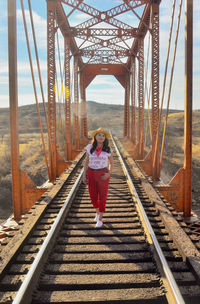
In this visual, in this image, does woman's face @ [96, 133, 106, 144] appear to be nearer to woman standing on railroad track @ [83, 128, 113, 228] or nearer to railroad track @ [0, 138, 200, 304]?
woman standing on railroad track @ [83, 128, 113, 228]

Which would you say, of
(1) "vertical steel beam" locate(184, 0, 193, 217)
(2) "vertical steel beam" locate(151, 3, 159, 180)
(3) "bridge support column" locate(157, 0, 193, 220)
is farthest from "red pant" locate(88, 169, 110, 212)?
(2) "vertical steel beam" locate(151, 3, 159, 180)

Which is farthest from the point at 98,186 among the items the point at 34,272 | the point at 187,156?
the point at 187,156

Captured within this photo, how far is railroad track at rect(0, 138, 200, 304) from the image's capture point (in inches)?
97.1

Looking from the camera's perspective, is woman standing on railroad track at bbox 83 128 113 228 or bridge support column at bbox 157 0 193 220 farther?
bridge support column at bbox 157 0 193 220

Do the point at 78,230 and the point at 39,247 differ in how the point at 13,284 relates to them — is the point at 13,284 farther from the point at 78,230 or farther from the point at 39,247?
the point at 78,230

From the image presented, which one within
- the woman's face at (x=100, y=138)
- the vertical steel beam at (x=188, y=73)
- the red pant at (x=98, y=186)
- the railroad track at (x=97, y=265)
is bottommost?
the railroad track at (x=97, y=265)

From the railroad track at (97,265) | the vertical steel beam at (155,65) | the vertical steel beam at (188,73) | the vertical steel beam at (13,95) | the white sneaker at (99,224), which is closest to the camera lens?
the railroad track at (97,265)

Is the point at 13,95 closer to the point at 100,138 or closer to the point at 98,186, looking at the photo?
the point at 100,138

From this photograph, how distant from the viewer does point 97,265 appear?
2990mm

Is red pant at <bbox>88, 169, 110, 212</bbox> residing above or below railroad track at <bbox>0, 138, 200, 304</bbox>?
above

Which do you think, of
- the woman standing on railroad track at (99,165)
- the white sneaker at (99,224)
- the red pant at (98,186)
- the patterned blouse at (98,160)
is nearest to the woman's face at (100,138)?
the woman standing on railroad track at (99,165)

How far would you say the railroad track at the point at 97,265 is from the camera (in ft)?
8.09

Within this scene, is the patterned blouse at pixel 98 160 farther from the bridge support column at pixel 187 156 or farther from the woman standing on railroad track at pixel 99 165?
the bridge support column at pixel 187 156

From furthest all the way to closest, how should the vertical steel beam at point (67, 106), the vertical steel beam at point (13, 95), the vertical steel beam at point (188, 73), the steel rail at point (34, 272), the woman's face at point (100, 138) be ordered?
1. the vertical steel beam at point (67, 106)
2. the vertical steel beam at point (188, 73)
3. the vertical steel beam at point (13, 95)
4. the woman's face at point (100, 138)
5. the steel rail at point (34, 272)
